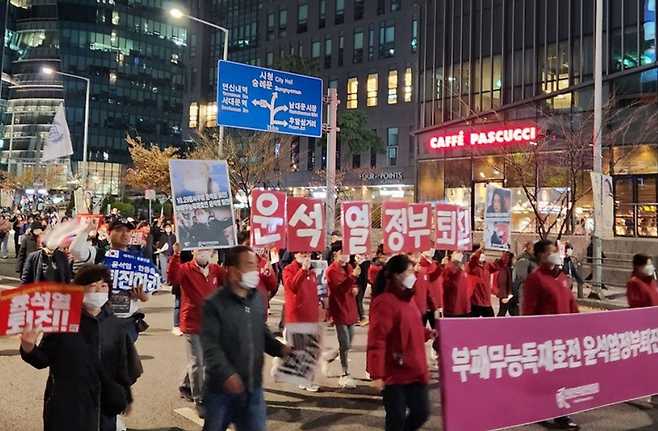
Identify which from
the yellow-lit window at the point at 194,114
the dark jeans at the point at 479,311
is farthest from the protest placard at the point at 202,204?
the yellow-lit window at the point at 194,114

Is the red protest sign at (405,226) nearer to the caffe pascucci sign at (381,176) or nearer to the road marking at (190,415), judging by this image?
the road marking at (190,415)

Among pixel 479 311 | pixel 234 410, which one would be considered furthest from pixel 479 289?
pixel 234 410

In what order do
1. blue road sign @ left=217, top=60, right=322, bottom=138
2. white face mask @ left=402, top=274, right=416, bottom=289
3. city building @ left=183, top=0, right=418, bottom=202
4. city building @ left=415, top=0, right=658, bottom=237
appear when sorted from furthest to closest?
city building @ left=183, top=0, right=418, bottom=202 < city building @ left=415, top=0, right=658, bottom=237 < blue road sign @ left=217, top=60, right=322, bottom=138 < white face mask @ left=402, top=274, right=416, bottom=289

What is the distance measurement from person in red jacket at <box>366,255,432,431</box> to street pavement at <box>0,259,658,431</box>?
0.59 meters

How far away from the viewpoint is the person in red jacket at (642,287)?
7.11 m

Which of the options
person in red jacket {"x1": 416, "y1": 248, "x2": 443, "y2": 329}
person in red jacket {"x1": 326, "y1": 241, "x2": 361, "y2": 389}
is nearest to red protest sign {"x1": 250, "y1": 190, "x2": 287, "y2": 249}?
person in red jacket {"x1": 326, "y1": 241, "x2": 361, "y2": 389}

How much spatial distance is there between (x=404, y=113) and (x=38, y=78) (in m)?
82.7

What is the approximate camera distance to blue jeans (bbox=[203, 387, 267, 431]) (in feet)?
13.8

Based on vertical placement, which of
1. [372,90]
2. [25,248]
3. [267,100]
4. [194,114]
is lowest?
[25,248]

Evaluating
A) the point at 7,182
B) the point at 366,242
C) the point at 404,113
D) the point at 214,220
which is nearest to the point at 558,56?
the point at 404,113

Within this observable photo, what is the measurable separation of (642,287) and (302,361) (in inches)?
164

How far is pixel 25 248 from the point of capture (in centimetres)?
1259

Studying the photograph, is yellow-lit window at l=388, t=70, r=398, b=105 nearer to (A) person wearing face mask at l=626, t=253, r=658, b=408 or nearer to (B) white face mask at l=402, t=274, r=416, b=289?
(A) person wearing face mask at l=626, t=253, r=658, b=408

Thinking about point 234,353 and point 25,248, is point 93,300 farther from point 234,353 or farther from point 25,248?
point 25,248
